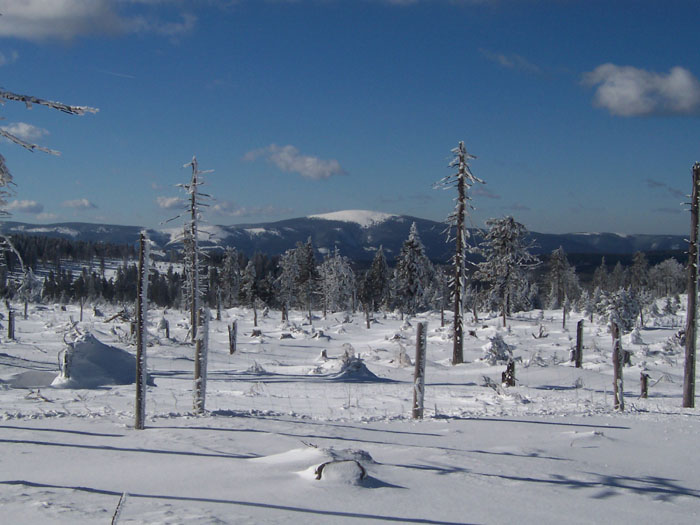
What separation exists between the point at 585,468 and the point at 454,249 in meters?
19.6

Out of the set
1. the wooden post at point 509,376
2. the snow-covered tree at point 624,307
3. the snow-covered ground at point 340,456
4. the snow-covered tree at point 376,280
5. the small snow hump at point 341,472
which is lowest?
the wooden post at point 509,376

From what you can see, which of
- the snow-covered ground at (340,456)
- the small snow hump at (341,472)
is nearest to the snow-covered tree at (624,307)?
the snow-covered ground at (340,456)

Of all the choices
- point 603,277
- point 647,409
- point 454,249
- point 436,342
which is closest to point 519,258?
point 436,342

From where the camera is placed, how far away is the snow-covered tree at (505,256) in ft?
143

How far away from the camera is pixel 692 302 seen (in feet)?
50.6

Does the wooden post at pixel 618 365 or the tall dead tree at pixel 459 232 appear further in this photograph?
the tall dead tree at pixel 459 232

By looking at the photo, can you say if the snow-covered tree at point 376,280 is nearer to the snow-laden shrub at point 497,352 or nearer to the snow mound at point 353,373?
the snow-laden shrub at point 497,352

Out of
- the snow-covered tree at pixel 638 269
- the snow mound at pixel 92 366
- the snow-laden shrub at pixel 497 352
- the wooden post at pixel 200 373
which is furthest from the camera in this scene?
the snow-covered tree at pixel 638 269

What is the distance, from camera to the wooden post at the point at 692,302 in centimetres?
1541

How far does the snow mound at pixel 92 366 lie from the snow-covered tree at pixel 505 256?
105 ft

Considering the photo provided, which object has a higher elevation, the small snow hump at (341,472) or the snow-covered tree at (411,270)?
the snow-covered tree at (411,270)

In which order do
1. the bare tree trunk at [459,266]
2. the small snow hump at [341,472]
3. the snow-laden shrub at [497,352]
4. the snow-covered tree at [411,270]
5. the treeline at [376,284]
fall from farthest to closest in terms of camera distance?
the snow-covered tree at [411,270] → the treeline at [376,284] → the bare tree trunk at [459,266] → the snow-laden shrub at [497,352] → the small snow hump at [341,472]

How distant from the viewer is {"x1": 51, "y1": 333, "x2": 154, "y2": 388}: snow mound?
1576 cm

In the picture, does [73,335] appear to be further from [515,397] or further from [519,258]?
[519,258]
